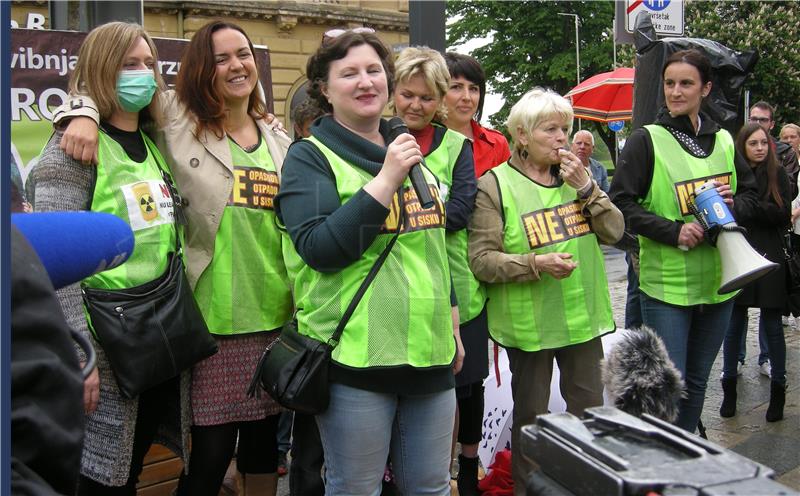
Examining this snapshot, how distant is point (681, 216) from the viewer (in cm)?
357

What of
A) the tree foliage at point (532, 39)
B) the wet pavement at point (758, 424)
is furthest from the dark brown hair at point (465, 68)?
the tree foliage at point (532, 39)

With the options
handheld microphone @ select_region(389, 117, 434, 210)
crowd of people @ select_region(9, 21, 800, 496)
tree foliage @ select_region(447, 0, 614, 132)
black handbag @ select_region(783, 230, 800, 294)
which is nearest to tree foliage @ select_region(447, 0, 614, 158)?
tree foliage @ select_region(447, 0, 614, 132)

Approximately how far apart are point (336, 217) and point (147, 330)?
0.74m

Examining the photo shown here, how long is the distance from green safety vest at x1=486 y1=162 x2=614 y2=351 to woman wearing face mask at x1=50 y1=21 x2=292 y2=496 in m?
0.95

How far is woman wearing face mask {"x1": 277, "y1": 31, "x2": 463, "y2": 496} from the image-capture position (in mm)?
2258

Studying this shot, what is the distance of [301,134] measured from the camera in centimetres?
362

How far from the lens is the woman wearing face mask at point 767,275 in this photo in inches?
189

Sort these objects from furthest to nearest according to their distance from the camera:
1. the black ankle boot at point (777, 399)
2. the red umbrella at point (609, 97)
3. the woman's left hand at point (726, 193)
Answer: the red umbrella at point (609, 97) → the black ankle boot at point (777, 399) → the woman's left hand at point (726, 193)

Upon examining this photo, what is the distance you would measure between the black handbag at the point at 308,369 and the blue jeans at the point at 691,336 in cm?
176

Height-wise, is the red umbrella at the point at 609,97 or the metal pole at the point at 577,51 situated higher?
the metal pole at the point at 577,51

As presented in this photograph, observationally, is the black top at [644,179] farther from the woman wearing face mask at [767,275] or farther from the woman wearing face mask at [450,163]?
the woman wearing face mask at [767,275]

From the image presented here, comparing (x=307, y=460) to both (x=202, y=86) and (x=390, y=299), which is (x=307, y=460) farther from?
(x=202, y=86)

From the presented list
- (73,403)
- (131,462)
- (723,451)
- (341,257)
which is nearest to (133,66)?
(341,257)

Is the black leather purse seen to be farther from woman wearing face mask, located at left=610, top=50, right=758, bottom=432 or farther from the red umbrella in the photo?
the red umbrella
